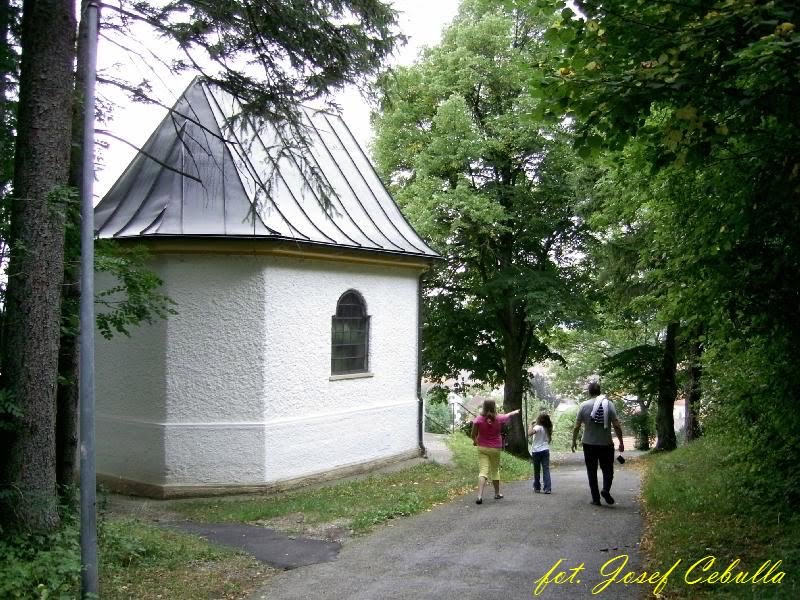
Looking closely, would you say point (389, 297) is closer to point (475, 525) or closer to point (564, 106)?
point (475, 525)

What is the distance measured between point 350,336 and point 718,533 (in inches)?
312

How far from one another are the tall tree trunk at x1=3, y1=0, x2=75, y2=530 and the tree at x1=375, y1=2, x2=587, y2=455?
12132mm

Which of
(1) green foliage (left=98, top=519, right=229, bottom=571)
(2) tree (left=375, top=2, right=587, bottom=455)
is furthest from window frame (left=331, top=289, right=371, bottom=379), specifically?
(1) green foliage (left=98, top=519, right=229, bottom=571)

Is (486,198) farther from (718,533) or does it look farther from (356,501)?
(718,533)

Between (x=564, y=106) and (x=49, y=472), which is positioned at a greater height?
(x=564, y=106)

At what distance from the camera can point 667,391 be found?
20.7m

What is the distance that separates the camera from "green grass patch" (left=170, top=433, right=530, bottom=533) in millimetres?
9625

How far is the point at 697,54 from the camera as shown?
15.3 ft

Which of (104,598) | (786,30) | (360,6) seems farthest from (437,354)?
(786,30)

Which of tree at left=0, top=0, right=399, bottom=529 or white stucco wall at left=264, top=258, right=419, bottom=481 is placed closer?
tree at left=0, top=0, right=399, bottom=529

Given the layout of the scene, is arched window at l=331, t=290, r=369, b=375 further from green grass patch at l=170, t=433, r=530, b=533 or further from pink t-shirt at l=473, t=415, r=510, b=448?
pink t-shirt at l=473, t=415, r=510, b=448

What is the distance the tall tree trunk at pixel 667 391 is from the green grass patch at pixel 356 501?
891 centimetres

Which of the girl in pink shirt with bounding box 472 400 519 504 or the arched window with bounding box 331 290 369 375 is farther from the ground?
the arched window with bounding box 331 290 369 375

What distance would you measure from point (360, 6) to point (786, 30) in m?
4.67
